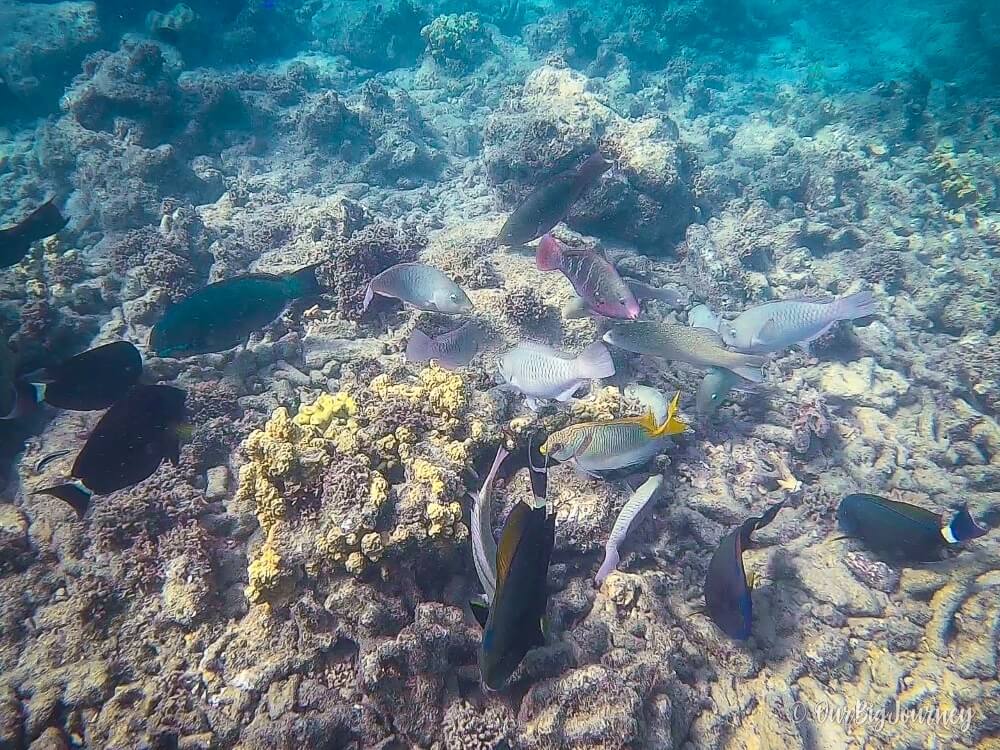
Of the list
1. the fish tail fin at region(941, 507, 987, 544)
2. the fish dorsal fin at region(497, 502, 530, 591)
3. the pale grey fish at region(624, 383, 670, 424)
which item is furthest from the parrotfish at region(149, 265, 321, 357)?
the fish tail fin at region(941, 507, 987, 544)

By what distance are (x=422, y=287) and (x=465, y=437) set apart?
113 centimetres

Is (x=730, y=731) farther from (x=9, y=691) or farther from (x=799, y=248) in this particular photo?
(x=799, y=248)

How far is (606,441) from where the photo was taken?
9.57 feet

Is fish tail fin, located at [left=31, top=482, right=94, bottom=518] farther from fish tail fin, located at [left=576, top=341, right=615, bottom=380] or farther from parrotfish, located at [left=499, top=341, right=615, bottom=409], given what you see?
fish tail fin, located at [left=576, top=341, right=615, bottom=380]

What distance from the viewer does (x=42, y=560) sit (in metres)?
3.03

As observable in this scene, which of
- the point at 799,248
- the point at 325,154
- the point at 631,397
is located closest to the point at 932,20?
the point at 799,248

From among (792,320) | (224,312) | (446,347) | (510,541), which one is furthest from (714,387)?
(224,312)

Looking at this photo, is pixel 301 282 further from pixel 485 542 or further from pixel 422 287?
pixel 485 542

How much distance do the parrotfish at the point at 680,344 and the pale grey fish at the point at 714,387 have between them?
16cm

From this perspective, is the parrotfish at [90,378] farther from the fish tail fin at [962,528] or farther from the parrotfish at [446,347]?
the fish tail fin at [962,528]

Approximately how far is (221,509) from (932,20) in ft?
96.1

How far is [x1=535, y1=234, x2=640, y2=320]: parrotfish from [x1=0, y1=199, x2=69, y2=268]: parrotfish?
440 cm

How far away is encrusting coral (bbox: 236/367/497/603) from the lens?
263 centimetres

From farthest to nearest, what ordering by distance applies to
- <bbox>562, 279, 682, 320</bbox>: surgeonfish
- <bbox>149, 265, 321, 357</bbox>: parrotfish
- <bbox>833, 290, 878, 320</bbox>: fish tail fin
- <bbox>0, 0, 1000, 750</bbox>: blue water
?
<bbox>562, 279, 682, 320</bbox>: surgeonfish
<bbox>833, 290, 878, 320</bbox>: fish tail fin
<bbox>149, 265, 321, 357</bbox>: parrotfish
<bbox>0, 0, 1000, 750</bbox>: blue water
